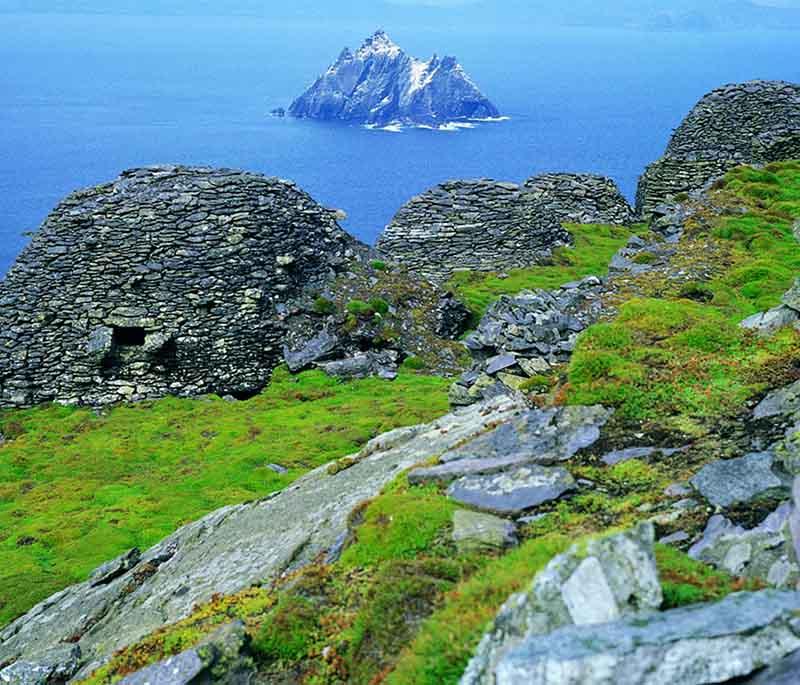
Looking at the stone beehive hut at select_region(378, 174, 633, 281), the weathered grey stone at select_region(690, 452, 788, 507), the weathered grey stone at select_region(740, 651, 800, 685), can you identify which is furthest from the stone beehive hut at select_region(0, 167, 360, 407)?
the weathered grey stone at select_region(740, 651, 800, 685)

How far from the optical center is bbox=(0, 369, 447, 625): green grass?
66.9 feet

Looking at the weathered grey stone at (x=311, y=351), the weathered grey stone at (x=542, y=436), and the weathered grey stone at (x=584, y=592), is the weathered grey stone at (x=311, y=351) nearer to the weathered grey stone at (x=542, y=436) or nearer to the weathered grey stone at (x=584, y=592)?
the weathered grey stone at (x=542, y=436)

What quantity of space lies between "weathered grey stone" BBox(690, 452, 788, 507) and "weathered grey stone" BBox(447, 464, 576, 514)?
5.37ft

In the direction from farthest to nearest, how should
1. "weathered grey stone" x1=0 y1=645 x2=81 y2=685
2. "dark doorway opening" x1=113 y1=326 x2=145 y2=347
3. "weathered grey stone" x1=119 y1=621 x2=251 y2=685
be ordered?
"dark doorway opening" x1=113 y1=326 x2=145 y2=347
"weathered grey stone" x1=0 y1=645 x2=81 y2=685
"weathered grey stone" x1=119 y1=621 x2=251 y2=685

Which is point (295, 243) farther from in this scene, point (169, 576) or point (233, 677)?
point (233, 677)

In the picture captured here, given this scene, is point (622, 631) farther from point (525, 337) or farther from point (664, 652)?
point (525, 337)

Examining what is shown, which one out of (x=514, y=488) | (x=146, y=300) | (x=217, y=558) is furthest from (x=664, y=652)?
(x=146, y=300)

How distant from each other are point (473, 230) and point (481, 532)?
39300 millimetres

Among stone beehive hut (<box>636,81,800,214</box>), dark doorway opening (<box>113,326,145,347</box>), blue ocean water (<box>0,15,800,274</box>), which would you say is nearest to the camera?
dark doorway opening (<box>113,326,145,347</box>)

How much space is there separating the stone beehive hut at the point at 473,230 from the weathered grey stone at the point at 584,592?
39487 millimetres

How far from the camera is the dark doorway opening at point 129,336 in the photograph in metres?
32.5

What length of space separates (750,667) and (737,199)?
3205 centimetres

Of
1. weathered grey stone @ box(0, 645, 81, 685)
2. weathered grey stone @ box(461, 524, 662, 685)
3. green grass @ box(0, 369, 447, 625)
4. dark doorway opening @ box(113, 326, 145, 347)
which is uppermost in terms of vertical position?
weathered grey stone @ box(461, 524, 662, 685)

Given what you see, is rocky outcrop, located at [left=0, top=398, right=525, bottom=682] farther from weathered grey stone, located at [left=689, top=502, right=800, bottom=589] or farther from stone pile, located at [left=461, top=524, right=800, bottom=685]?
stone pile, located at [left=461, top=524, right=800, bottom=685]
